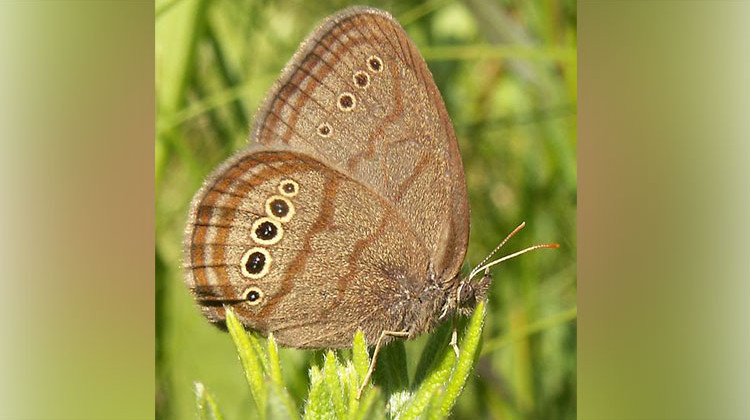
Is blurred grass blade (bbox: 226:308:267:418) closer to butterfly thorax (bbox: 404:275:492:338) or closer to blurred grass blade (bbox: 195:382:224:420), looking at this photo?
blurred grass blade (bbox: 195:382:224:420)

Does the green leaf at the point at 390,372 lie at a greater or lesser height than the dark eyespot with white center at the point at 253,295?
lesser

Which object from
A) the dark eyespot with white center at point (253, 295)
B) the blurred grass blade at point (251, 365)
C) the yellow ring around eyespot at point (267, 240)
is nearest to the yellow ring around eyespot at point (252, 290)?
the dark eyespot with white center at point (253, 295)

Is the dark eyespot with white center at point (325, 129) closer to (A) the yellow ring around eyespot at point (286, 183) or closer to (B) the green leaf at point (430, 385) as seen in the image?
(A) the yellow ring around eyespot at point (286, 183)

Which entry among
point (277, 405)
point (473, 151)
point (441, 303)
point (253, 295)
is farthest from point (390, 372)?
point (473, 151)

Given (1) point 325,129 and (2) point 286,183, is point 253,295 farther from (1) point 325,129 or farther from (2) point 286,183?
(1) point 325,129

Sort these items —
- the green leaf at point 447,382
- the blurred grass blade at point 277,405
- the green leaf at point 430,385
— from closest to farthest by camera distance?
the blurred grass blade at point 277,405 < the green leaf at point 447,382 < the green leaf at point 430,385

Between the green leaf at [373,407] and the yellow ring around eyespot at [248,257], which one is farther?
the yellow ring around eyespot at [248,257]
